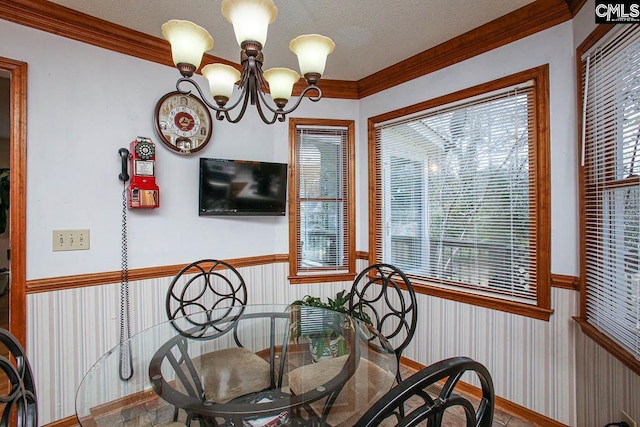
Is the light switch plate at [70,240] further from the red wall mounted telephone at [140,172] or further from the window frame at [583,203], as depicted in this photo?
the window frame at [583,203]

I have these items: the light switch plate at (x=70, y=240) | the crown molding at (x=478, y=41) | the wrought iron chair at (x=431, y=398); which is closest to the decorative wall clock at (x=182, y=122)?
the light switch plate at (x=70, y=240)

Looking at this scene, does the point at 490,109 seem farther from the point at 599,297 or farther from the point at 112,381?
the point at 112,381

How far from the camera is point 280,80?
5.12 ft

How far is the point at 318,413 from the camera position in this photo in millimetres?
1309

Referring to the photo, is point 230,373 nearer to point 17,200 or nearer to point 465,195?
point 17,200

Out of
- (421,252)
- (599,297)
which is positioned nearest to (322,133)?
(421,252)

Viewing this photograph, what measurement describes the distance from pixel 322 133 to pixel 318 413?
2.34 meters

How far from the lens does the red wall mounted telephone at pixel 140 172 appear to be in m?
2.08

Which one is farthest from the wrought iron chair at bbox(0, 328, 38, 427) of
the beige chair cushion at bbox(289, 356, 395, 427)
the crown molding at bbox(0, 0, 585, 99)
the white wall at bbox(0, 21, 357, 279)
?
the crown molding at bbox(0, 0, 585, 99)

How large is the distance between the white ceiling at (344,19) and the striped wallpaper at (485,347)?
1.76 meters

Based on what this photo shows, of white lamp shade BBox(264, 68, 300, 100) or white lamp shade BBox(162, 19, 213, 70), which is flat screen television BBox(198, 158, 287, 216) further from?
white lamp shade BBox(162, 19, 213, 70)

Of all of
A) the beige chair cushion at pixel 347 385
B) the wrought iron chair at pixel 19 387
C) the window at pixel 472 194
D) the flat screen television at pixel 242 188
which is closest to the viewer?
the wrought iron chair at pixel 19 387

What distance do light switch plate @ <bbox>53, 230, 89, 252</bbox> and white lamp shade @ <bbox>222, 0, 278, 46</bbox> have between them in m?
1.64

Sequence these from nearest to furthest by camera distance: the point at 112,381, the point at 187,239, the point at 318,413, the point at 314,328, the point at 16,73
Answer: the point at 318,413
the point at 112,381
the point at 16,73
the point at 314,328
the point at 187,239
